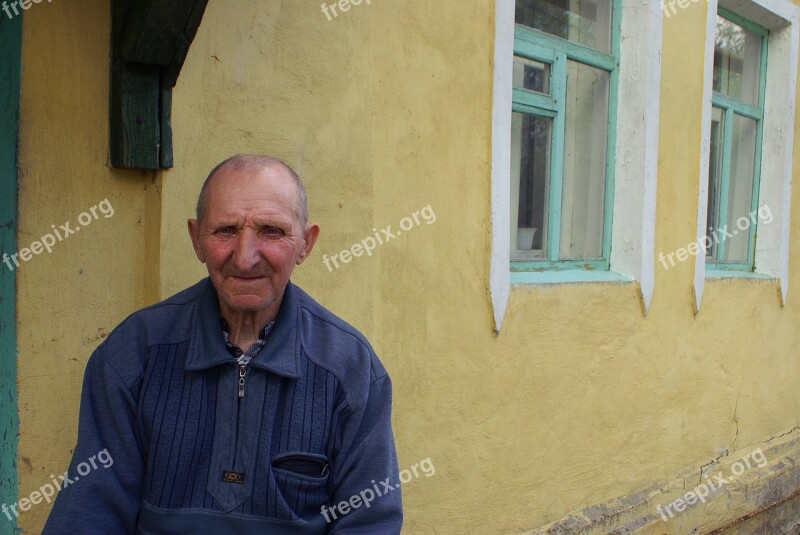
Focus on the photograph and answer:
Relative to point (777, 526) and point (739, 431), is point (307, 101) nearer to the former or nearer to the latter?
point (739, 431)

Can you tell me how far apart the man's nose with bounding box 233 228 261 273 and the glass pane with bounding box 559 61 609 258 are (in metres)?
2.53

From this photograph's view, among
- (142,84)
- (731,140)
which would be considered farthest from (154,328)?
(731,140)

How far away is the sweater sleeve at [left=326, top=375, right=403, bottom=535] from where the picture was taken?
1.73 m

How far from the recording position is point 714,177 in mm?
5281

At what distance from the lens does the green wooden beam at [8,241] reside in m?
2.09

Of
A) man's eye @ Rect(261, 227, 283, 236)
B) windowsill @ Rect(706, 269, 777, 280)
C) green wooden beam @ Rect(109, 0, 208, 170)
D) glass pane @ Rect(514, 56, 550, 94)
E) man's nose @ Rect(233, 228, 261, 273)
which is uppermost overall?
glass pane @ Rect(514, 56, 550, 94)

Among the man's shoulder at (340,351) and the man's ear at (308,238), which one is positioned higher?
the man's ear at (308,238)

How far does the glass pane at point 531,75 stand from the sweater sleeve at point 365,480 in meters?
2.27

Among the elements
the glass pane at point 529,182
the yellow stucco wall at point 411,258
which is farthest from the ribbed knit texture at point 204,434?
the glass pane at point 529,182

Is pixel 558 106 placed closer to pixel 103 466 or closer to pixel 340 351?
pixel 340 351

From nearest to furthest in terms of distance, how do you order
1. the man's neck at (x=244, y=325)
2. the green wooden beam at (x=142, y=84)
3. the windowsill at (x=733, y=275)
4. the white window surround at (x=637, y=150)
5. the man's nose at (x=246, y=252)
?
the man's nose at (x=246, y=252) < the man's neck at (x=244, y=325) < the green wooden beam at (x=142, y=84) < the white window surround at (x=637, y=150) < the windowsill at (x=733, y=275)

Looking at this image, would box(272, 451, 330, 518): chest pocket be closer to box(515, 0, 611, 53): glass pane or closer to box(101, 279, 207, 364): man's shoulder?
box(101, 279, 207, 364): man's shoulder

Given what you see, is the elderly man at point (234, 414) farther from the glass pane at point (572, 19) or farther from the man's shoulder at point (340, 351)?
the glass pane at point (572, 19)

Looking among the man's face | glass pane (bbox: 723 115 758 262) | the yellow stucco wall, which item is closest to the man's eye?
the man's face
